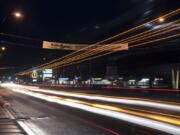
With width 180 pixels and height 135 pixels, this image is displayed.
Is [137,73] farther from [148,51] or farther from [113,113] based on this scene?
[113,113]

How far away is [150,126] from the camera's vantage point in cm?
1458

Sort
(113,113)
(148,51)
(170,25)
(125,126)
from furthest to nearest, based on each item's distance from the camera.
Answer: (148,51) < (170,25) < (113,113) < (125,126)

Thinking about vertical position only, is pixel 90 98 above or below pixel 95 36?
below

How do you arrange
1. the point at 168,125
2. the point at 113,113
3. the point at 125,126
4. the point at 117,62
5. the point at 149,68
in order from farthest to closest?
the point at 117,62
the point at 149,68
the point at 113,113
the point at 125,126
the point at 168,125

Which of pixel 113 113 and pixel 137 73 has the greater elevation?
pixel 137 73

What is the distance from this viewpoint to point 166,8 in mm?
34969

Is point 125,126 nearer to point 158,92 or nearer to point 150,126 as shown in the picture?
point 150,126

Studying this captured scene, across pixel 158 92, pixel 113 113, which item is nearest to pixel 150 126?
pixel 113 113

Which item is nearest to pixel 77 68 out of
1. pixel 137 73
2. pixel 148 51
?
pixel 137 73

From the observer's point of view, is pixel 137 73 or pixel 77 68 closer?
pixel 137 73

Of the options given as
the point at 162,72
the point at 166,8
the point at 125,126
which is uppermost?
the point at 166,8

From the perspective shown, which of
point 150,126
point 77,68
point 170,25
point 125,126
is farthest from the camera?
point 77,68

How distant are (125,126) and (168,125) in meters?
2.96

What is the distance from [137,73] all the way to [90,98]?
4515cm
